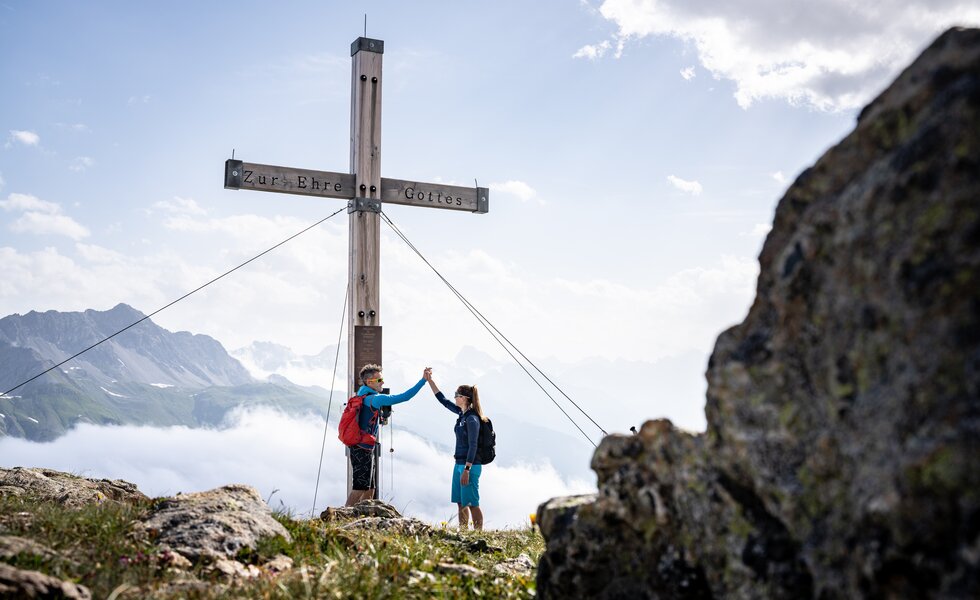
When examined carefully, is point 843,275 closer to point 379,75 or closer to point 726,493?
point 726,493

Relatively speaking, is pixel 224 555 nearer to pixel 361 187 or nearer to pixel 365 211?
pixel 365 211

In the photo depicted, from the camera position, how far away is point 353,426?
11367mm

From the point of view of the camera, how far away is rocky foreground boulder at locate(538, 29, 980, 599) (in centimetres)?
249

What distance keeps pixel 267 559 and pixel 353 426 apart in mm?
5424

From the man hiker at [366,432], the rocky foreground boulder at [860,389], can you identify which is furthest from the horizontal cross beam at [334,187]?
the rocky foreground boulder at [860,389]

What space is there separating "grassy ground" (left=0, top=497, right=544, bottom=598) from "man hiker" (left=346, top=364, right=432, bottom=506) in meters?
4.09

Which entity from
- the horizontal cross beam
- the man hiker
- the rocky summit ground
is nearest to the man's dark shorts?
the man hiker

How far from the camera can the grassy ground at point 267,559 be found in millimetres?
4980

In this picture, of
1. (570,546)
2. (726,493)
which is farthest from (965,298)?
(570,546)

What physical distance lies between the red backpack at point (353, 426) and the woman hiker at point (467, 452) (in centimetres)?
107

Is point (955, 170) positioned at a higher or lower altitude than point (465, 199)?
lower

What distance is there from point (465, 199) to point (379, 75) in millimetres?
2493

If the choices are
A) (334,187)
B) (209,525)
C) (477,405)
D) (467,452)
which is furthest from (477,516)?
(334,187)

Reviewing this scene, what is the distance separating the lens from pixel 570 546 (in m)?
4.38
